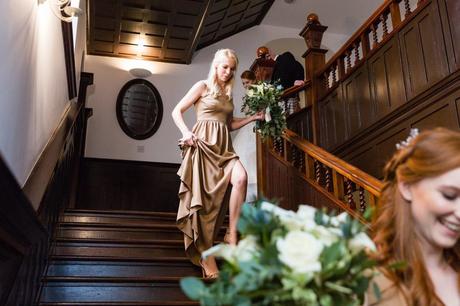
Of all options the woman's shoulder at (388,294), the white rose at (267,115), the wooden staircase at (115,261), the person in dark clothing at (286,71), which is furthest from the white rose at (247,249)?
the person in dark clothing at (286,71)

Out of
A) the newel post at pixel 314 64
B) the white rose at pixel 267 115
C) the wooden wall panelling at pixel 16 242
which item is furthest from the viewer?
the newel post at pixel 314 64

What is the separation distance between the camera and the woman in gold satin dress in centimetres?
337

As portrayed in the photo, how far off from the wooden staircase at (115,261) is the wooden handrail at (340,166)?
123 cm

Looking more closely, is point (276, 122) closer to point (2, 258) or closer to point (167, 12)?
point (2, 258)

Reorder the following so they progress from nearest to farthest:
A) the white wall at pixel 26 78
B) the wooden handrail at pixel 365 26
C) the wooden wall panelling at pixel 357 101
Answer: the white wall at pixel 26 78, the wooden handrail at pixel 365 26, the wooden wall panelling at pixel 357 101

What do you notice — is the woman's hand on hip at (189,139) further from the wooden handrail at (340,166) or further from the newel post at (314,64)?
the newel post at (314,64)

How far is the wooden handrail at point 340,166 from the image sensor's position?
9.73 feet

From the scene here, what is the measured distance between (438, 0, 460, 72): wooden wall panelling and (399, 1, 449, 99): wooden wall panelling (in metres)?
0.05

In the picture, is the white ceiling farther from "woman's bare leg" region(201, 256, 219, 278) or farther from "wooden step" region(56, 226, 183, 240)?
"woman's bare leg" region(201, 256, 219, 278)

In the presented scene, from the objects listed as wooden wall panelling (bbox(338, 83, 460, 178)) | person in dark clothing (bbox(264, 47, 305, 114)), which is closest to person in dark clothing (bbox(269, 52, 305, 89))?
person in dark clothing (bbox(264, 47, 305, 114))

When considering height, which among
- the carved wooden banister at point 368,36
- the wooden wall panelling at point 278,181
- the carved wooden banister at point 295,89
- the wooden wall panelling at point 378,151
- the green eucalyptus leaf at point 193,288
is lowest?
the green eucalyptus leaf at point 193,288

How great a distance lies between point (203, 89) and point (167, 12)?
3.47 m

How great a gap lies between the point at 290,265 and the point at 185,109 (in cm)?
288

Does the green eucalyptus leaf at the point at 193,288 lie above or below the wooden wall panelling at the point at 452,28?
below
